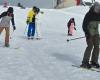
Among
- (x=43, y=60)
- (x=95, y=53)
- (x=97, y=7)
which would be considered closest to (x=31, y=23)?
(x=43, y=60)

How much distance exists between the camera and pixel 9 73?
12391 millimetres

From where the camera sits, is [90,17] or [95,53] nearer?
[90,17]

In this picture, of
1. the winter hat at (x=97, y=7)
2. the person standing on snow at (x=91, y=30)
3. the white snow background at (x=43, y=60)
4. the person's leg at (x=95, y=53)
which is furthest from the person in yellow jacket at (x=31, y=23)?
the winter hat at (x=97, y=7)

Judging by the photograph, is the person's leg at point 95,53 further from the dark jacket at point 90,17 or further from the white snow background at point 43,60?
the white snow background at point 43,60

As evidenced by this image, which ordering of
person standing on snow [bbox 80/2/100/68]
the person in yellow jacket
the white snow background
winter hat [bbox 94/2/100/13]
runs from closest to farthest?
the white snow background
winter hat [bbox 94/2/100/13]
person standing on snow [bbox 80/2/100/68]
the person in yellow jacket

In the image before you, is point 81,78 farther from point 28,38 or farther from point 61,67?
point 28,38

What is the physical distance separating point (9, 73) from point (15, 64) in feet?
5.15

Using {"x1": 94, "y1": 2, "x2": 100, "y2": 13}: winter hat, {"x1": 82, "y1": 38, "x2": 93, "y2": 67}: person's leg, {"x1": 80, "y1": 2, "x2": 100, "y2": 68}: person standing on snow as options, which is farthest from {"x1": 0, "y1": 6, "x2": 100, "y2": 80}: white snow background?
{"x1": 94, "y1": 2, "x2": 100, "y2": 13}: winter hat

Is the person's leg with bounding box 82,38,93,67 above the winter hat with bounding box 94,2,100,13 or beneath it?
beneath

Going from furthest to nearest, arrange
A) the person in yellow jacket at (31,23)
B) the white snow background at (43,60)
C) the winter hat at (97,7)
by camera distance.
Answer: the person in yellow jacket at (31,23) → the winter hat at (97,7) → the white snow background at (43,60)

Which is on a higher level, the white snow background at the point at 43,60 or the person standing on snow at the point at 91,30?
the person standing on snow at the point at 91,30

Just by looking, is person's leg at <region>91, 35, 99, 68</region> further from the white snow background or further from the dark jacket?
the white snow background

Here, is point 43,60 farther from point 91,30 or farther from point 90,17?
point 90,17

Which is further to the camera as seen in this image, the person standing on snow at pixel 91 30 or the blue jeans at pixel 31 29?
the blue jeans at pixel 31 29
